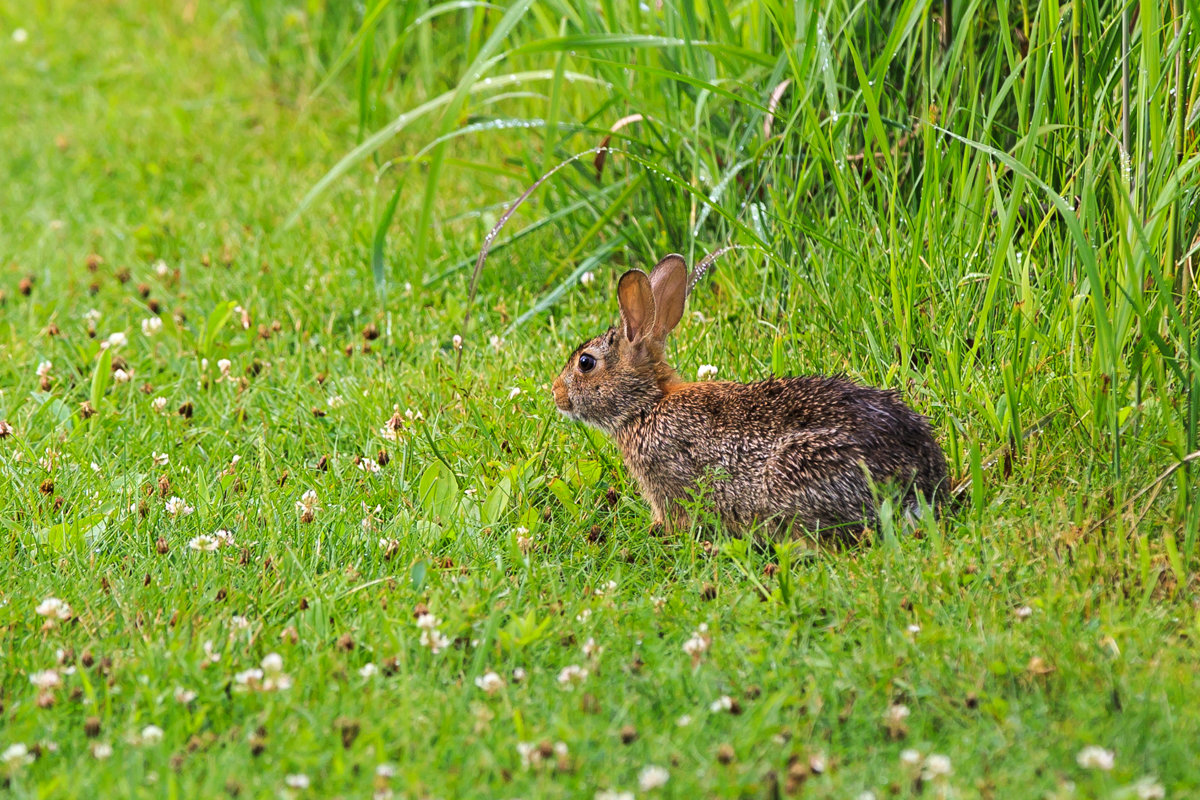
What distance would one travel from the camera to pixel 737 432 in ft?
13.7

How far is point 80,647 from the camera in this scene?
11.3 feet

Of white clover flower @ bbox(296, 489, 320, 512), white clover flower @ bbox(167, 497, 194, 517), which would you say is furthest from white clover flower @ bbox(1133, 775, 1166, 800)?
white clover flower @ bbox(167, 497, 194, 517)

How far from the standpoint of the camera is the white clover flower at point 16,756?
2945mm

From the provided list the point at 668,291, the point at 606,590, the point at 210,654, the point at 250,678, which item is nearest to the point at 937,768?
the point at 606,590

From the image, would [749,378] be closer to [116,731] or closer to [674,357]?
[674,357]

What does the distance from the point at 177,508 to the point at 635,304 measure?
1768mm

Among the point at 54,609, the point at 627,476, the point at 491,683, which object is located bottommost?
the point at 627,476

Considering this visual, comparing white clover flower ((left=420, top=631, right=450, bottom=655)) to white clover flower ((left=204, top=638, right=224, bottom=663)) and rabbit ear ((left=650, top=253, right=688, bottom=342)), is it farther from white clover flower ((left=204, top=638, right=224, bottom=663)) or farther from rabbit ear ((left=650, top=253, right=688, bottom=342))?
rabbit ear ((left=650, top=253, right=688, bottom=342))

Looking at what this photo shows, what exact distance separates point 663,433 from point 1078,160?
1704 mm

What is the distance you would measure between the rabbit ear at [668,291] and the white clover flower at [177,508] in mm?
1795

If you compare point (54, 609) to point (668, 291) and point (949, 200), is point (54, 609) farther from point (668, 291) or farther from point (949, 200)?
point (949, 200)

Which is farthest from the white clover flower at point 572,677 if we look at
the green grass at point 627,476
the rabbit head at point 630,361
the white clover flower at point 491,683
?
the rabbit head at point 630,361

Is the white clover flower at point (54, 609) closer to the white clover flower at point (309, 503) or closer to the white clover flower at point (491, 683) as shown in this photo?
the white clover flower at point (309, 503)

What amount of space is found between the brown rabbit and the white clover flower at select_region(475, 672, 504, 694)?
1145mm
